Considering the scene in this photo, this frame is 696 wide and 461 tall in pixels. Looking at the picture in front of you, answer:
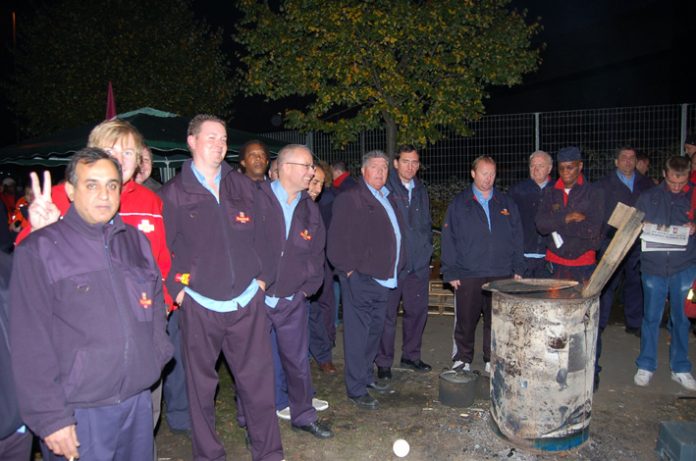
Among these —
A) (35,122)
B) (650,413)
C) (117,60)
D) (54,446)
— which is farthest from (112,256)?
(35,122)

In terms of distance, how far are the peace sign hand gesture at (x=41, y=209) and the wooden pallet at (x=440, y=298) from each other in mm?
5863

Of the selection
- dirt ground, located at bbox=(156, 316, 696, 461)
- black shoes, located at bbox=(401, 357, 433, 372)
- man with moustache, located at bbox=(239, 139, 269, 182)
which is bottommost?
dirt ground, located at bbox=(156, 316, 696, 461)

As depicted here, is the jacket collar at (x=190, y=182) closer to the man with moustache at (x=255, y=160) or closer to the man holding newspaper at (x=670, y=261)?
the man with moustache at (x=255, y=160)

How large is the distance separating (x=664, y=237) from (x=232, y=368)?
4.13 meters

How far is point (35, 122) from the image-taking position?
50.9 ft

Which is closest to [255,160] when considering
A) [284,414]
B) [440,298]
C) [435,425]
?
[284,414]

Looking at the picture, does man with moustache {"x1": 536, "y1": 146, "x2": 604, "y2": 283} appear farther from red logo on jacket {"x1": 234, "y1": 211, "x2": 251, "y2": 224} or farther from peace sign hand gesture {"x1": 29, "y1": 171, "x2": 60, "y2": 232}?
peace sign hand gesture {"x1": 29, "y1": 171, "x2": 60, "y2": 232}

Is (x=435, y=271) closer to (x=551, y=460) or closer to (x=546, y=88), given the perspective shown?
(x=551, y=460)

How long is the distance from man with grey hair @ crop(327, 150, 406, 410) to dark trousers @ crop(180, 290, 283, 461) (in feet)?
4.13

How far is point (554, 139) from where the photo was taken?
439 inches

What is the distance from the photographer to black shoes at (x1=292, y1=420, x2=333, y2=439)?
4363mm

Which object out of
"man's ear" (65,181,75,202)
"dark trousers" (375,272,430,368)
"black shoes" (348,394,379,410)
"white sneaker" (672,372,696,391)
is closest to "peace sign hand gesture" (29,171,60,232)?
"man's ear" (65,181,75,202)

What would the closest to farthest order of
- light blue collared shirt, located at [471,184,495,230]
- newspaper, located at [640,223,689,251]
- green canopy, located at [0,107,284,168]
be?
newspaper, located at [640,223,689,251]
light blue collared shirt, located at [471,184,495,230]
green canopy, located at [0,107,284,168]

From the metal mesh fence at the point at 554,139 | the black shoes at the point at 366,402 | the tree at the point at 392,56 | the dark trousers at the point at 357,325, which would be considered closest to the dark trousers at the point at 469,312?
the dark trousers at the point at 357,325
